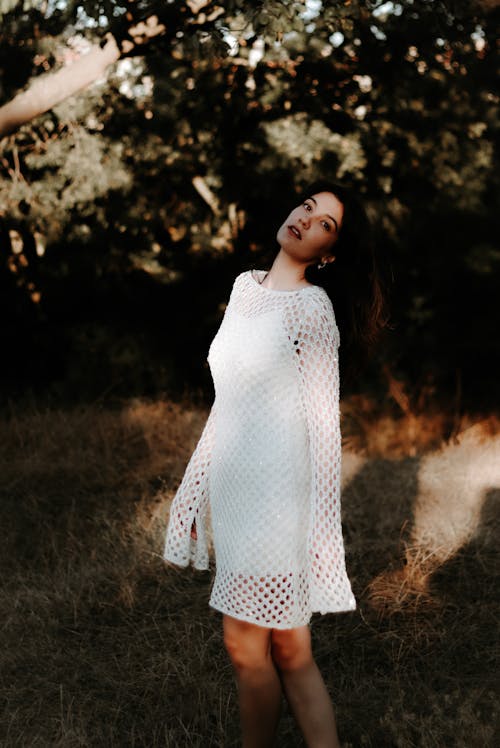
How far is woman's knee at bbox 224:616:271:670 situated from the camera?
7.61 ft

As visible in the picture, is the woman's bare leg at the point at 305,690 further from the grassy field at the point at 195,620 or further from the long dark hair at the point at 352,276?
the long dark hair at the point at 352,276

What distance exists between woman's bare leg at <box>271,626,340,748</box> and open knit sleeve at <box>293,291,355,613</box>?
128 mm

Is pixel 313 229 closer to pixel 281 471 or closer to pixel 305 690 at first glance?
pixel 281 471

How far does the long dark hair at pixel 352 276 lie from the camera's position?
8.26 feet

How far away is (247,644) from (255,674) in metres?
0.09

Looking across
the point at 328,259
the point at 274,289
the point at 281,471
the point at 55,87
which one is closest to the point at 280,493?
the point at 281,471

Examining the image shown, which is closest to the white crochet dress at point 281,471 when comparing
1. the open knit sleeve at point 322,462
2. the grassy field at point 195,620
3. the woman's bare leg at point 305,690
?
the open knit sleeve at point 322,462

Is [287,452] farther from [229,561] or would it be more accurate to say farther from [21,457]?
[21,457]

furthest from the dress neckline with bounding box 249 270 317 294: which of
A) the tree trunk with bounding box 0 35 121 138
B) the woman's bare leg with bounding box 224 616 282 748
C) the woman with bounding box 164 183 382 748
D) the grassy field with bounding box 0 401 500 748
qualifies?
the tree trunk with bounding box 0 35 121 138

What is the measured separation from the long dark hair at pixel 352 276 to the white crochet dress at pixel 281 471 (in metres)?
0.17

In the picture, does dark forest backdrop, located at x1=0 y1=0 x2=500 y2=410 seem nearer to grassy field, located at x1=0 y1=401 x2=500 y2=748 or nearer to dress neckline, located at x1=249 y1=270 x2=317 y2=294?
grassy field, located at x1=0 y1=401 x2=500 y2=748

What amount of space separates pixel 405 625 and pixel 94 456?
138 inches

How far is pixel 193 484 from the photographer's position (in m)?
2.55

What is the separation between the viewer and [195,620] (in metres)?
3.94
